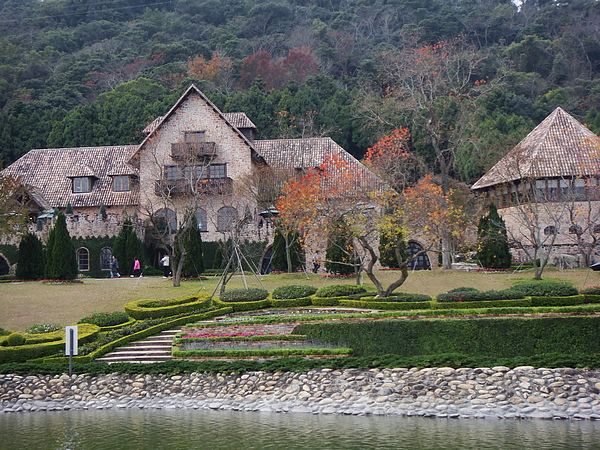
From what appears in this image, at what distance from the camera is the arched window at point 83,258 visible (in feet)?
149

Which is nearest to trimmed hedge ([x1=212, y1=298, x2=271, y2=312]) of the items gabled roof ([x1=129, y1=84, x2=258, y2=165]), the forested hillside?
the forested hillside

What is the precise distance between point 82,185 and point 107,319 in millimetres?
28304

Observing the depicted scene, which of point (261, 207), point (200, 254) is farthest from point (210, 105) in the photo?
point (200, 254)

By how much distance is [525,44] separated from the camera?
248 ft

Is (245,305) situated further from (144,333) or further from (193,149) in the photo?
(193,149)

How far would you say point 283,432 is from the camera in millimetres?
17125

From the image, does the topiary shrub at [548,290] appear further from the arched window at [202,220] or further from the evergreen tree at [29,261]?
the arched window at [202,220]

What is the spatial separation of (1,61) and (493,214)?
6755 cm

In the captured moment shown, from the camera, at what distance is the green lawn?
2847cm

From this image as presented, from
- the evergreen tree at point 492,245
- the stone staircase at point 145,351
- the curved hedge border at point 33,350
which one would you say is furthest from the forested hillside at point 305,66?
the curved hedge border at point 33,350

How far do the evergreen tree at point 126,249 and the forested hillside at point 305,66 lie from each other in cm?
1791

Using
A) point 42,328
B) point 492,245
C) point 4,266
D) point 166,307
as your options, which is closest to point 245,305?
point 166,307

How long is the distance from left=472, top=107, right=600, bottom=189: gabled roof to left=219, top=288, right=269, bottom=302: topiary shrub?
17.9 meters

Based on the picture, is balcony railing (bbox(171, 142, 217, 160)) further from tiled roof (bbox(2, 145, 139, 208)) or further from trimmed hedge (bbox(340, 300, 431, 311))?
trimmed hedge (bbox(340, 300, 431, 311))
